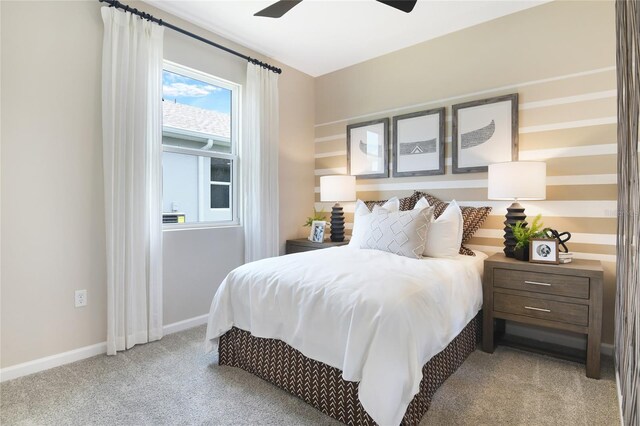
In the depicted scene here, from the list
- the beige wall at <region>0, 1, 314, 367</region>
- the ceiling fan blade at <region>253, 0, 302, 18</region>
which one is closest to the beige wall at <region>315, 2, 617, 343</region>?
the ceiling fan blade at <region>253, 0, 302, 18</region>

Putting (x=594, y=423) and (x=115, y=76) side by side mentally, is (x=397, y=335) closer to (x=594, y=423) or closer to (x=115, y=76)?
(x=594, y=423)

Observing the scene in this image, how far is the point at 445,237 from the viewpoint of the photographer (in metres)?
2.63

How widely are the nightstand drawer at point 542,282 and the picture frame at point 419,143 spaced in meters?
1.21

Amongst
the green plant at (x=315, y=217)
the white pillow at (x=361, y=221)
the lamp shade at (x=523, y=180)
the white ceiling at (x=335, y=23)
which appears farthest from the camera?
the green plant at (x=315, y=217)

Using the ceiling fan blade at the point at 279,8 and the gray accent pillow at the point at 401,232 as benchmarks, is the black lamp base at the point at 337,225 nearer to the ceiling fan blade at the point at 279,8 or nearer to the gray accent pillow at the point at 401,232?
the gray accent pillow at the point at 401,232

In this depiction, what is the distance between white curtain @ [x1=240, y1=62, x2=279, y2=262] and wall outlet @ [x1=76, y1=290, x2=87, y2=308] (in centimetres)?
145

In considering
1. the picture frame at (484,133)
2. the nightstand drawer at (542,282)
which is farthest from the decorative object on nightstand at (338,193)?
the nightstand drawer at (542,282)

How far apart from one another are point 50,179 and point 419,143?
3.12m

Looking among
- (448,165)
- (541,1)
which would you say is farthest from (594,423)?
(541,1)

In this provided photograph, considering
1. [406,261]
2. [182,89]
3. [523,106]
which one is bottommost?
[406,261]

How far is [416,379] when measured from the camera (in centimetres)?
146

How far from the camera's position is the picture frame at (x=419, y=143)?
3.29 meters

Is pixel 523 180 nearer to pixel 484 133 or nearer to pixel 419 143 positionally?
pixel 484 133

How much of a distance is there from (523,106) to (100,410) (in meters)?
3.67
